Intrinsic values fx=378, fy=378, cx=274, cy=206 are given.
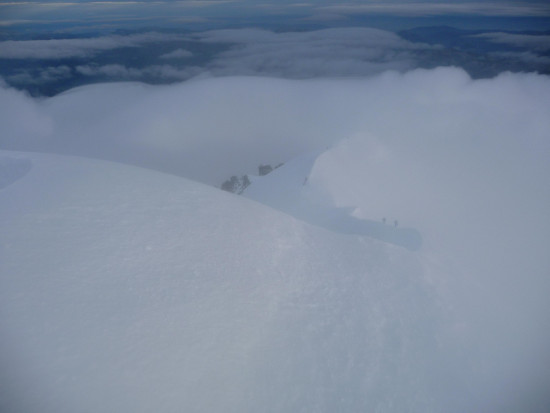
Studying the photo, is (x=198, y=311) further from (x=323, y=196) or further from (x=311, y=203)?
(x=323, y=196)

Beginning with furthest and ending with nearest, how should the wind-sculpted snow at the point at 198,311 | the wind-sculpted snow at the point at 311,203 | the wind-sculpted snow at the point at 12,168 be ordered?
1. the wind-sculpted snow at the point at 311,203
2. the wind-sculpted snow at the point at 12,168
3. the wind-sculpted snow at the point at 198,311

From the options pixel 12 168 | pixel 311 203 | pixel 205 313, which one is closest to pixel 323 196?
pixel 311 203

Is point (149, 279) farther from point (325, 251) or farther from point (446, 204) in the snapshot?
point (446, 204)

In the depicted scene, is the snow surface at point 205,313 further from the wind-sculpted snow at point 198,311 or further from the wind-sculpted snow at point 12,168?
the wind-sculpted snow at point 12,168

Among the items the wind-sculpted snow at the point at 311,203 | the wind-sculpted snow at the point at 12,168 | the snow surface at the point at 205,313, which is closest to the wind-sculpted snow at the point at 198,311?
the snow surface at the point at 205,313

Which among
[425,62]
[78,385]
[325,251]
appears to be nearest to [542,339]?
[325,251]

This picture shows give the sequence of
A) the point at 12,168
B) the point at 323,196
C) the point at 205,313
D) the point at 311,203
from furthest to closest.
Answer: the point at 323,196 → the point at 311,203 → the point at 12,168 → the point at 205,313

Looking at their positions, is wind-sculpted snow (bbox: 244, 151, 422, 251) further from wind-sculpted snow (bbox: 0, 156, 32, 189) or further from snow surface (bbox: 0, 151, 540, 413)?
wind-sculpted snow (bbox: 0, 156, 32, 189)

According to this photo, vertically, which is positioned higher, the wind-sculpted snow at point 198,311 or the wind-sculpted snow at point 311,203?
the wind-sculpted snow at point 198,311

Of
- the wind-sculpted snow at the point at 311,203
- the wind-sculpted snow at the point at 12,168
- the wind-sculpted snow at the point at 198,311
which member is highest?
the wind-sculpted snow at the point at 12,168
